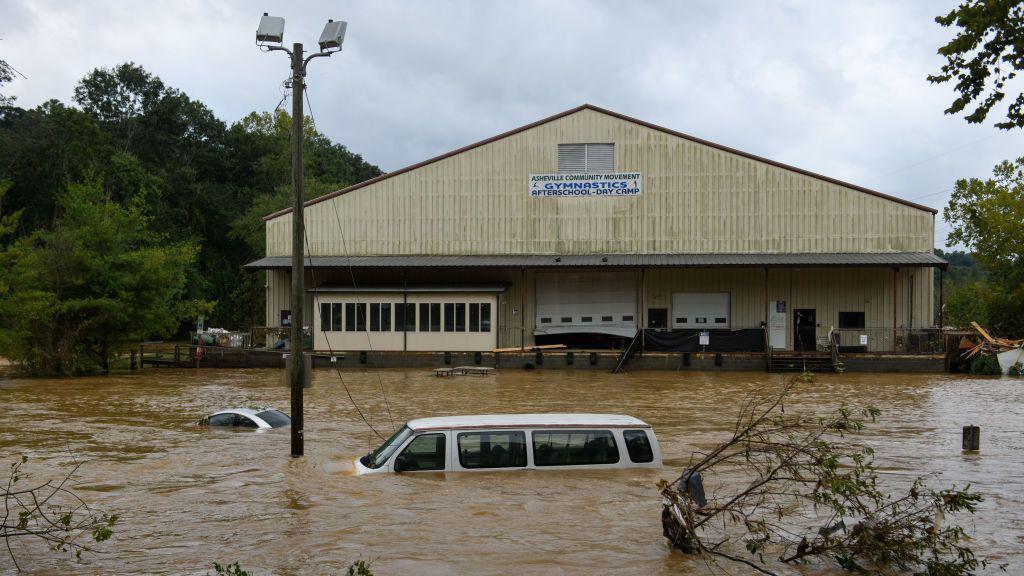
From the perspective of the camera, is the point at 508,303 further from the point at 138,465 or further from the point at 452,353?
the point at 138,465

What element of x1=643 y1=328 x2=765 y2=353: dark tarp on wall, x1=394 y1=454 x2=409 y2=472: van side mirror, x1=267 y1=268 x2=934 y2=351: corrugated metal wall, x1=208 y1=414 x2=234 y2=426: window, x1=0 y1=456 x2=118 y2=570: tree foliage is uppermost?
x1=267 y1=268 x2=934 y2=351: corrugated metal wall

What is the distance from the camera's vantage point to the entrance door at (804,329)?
4484cm

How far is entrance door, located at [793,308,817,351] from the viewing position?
44.8 m

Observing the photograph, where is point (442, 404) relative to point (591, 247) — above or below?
below

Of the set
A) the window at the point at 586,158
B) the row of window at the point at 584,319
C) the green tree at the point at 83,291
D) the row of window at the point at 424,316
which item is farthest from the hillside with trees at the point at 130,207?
the window at the point at 586,158

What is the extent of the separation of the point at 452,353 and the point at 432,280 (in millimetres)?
5100

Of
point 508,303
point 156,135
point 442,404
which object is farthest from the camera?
point 156,135

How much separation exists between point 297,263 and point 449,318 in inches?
1087

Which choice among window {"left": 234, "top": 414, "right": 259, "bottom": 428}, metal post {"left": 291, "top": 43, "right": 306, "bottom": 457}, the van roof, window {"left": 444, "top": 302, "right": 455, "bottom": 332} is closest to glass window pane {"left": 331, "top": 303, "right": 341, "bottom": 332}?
window {"left": 444, "top": 302, "right": 455, "bottom": 332}

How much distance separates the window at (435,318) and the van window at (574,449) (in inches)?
1249

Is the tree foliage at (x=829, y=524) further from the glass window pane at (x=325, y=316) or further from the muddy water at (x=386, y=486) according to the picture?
the glass window pane at (x=325, y=316)

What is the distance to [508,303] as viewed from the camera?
154 feet

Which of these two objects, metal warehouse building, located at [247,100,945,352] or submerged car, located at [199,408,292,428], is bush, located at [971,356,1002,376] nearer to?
metal warehouse building, located at [247,100,945,352]

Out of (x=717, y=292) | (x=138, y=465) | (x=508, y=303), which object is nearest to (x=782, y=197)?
(x=717, y=292)
